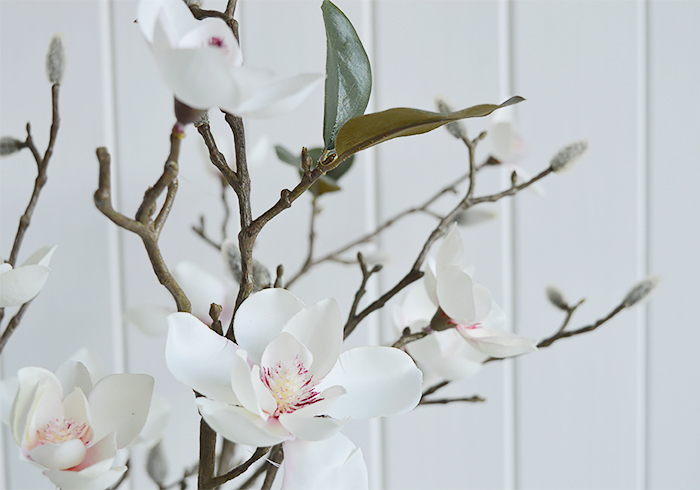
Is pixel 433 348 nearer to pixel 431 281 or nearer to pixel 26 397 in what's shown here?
pixel 431 281

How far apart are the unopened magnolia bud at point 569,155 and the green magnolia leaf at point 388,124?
0.25 m

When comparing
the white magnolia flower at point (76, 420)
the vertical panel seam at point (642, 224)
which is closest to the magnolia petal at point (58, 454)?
the white magnolia flower at point (76, 420)

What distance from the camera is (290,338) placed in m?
0.31

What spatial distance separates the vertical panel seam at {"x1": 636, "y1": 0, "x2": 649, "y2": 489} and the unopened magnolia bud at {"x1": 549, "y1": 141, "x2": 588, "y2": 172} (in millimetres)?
257

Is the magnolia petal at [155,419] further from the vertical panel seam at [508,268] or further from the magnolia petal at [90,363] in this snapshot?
the vertical panel seam at [508,268]

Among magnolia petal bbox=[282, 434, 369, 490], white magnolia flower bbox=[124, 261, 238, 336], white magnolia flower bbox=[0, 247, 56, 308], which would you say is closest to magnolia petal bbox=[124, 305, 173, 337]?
white magnolia flower bbox=[124, 261, 238, 336]

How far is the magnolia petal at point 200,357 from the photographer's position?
29 centimetres

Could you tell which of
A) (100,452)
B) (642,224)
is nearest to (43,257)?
(100,452)

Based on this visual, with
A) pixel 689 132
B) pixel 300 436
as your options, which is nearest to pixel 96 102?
pixel 300 436

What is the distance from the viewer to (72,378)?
35cm

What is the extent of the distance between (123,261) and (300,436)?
513 mm

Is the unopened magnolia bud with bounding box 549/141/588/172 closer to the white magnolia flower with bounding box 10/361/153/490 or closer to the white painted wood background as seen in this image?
the white painted wood background

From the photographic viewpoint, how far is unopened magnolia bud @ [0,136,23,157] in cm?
49

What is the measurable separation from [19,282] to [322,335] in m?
0.19
